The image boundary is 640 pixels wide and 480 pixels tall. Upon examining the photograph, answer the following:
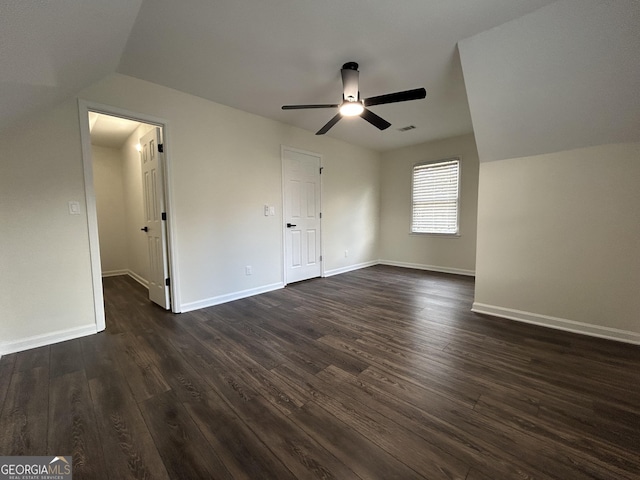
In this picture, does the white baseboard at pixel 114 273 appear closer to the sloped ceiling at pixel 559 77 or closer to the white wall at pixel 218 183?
the white wall at pixel 218 183

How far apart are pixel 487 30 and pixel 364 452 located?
298 centimetres

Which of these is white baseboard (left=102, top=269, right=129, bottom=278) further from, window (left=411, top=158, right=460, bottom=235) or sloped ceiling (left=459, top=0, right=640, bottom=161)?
sloped ceiling (left=459, top=0, right=640, bottom=161)

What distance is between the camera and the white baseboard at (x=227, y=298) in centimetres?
309

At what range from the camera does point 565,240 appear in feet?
8.34

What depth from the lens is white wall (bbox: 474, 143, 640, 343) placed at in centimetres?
228

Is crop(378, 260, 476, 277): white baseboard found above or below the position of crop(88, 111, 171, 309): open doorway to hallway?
below

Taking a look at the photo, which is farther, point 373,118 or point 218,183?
point 218,183

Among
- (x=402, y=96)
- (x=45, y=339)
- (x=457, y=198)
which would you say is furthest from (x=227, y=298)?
(x=457, y=198)

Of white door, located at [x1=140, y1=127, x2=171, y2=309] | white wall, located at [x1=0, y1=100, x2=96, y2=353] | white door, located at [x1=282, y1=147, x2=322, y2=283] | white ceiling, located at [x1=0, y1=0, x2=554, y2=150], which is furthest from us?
white door, located at [x1=282, y1=147, x2=322, y2=283]

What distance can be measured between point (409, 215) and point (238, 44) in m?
4.45

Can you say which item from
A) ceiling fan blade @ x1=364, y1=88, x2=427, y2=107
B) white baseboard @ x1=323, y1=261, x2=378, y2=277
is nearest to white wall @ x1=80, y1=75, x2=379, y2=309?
white baseboard @ x1=323, y1=261, x2=378, y2=277

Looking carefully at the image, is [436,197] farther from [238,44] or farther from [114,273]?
[114,273]

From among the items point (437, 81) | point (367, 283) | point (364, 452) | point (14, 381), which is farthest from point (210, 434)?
point (437, 81)

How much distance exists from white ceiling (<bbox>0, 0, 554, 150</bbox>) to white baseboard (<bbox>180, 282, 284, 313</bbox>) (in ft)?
7.28
